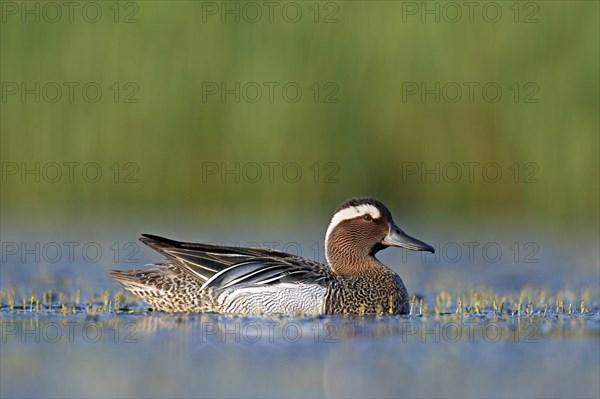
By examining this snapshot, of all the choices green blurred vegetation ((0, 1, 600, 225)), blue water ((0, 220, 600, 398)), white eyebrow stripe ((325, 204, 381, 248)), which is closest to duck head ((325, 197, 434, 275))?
white eyebrow stripe ((325, 204, 381, 248))

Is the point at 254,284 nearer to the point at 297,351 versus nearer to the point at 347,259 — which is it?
the point at 347,259

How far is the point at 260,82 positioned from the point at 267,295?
4768 mm

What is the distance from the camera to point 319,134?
1433 centimetres

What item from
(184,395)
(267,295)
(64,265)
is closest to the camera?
(184,395)

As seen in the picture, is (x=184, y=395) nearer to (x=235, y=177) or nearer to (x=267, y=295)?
(x=267, y=295)

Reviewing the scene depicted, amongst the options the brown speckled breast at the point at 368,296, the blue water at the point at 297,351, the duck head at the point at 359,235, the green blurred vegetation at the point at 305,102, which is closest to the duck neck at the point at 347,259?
the duck head at the point at 359,235

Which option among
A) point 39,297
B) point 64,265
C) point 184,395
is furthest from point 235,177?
point 184,395

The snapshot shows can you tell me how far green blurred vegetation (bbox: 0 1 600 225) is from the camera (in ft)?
46.6

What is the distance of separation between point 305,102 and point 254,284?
4744 mm

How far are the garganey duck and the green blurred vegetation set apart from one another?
163 inches

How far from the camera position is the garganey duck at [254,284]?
986 centimetres

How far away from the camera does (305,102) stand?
46.9 feet

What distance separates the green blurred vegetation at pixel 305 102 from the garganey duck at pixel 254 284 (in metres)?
4.15

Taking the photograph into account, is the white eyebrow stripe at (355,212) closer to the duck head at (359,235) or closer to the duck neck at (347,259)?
the duck head at (359,235)
